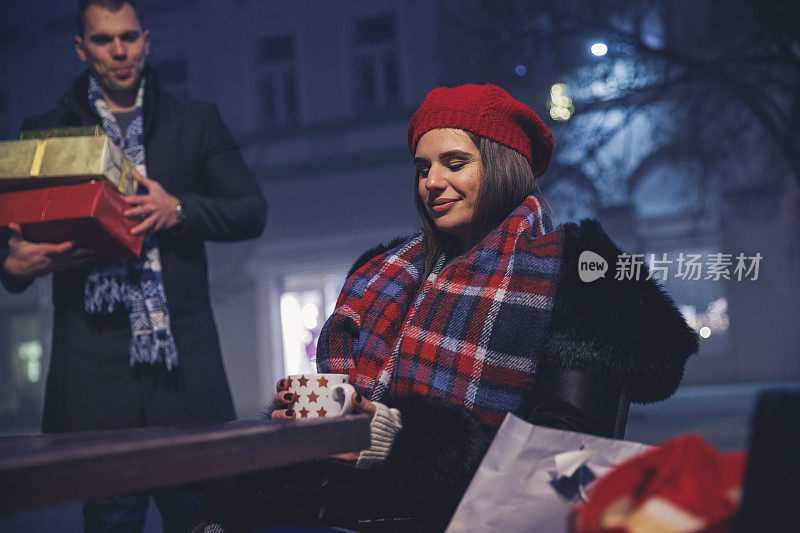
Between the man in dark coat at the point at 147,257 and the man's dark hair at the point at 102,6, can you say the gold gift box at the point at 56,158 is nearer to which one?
the man in dark coat at the point at 147,257

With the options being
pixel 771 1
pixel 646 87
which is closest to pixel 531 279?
pixel 771 1

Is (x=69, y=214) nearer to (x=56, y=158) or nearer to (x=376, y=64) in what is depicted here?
(x=56, y=158)

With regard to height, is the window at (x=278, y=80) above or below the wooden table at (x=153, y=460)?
above

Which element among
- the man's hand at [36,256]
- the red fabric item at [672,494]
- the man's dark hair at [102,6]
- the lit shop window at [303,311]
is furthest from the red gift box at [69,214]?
the lit shop window at [303,311]

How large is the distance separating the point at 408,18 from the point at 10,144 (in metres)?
13.0

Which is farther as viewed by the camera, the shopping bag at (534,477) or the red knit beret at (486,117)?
the red knit beret at (486,117)

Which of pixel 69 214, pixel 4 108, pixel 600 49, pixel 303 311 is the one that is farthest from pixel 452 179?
pixel 4 108

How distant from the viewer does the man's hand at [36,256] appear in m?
2.17

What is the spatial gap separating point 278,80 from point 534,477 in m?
15.1

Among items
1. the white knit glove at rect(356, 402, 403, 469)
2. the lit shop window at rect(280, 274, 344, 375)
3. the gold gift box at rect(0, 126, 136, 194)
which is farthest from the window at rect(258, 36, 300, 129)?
the white knit glove at rect(356, 402, 403, 469)

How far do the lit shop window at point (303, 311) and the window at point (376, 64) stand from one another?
11.5 ft

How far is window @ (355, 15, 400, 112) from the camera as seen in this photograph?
14.6 metres

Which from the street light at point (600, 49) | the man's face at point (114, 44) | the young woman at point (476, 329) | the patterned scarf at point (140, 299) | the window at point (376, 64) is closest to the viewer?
the young woman at point (476, 329)

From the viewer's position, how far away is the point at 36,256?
2.17 metres
